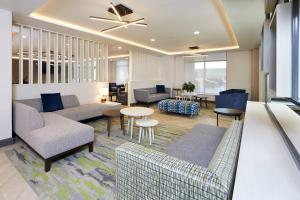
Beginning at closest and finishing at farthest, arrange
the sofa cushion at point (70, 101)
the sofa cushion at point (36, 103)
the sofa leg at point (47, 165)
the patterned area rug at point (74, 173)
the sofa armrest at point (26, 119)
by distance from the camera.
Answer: the patterned area rug at point (74, 173) → the sofa leg at point (47, 165) → the sofa armrest at point (26, 119) → the sofa cushion at point (36, 103) → the sofa cushion at point (70, 101)

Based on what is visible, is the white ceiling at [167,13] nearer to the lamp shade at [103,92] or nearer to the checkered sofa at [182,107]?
the lamp shade at [103,92]

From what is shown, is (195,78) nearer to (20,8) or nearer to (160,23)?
(160,23)

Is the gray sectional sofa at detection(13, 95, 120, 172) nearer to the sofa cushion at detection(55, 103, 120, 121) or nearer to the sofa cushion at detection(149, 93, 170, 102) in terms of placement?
the sofa cushion at detection(55, 103, 120, 121)

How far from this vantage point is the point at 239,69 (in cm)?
782

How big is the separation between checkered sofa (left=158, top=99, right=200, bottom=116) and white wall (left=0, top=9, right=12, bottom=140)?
Answer: 416 cm

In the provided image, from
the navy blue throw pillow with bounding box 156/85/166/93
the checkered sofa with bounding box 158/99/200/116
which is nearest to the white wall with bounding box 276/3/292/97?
the checkered sofa with bounding box 158/99/200/116

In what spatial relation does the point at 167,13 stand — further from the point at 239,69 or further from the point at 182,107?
the point at 239,69

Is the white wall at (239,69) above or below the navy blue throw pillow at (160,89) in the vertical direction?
above

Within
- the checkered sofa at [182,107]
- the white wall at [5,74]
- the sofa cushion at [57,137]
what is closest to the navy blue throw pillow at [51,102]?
the white wall at [5,74]

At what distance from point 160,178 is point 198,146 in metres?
1.12

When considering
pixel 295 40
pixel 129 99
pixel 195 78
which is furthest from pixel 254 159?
pixel 195 78

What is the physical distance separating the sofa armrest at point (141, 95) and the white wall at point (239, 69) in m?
4.01

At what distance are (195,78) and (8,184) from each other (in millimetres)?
8675

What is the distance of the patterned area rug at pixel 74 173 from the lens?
1.87 metres
